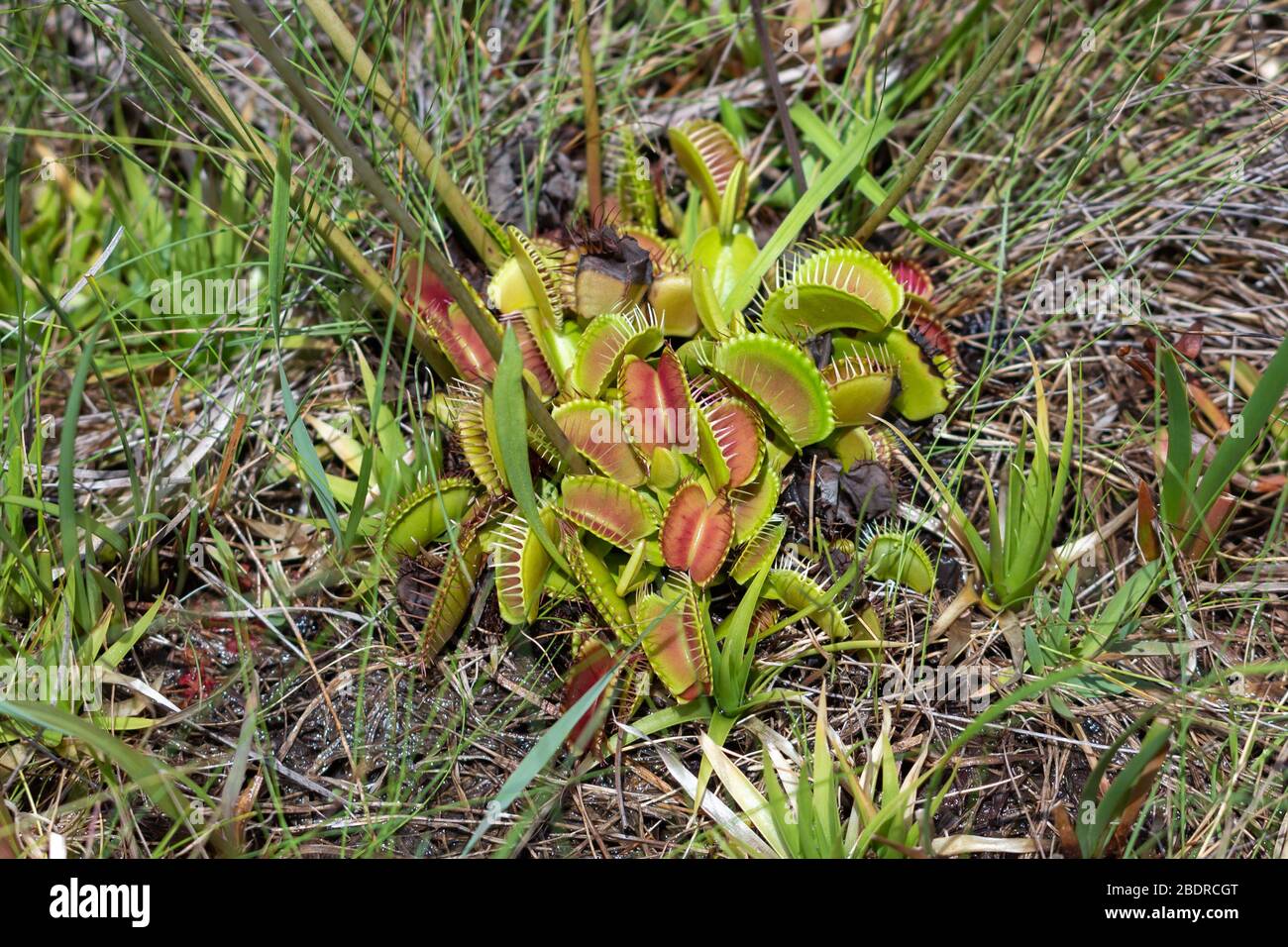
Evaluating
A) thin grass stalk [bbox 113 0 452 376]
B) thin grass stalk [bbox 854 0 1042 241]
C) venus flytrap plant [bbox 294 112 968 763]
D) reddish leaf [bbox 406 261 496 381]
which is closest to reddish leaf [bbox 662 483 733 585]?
venus flytrap plant [bbox 294 112 968 763]

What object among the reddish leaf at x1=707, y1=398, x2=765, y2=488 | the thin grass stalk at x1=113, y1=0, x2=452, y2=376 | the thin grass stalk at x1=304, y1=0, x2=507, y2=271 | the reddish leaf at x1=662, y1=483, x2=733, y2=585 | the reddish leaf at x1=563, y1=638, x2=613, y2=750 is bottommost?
the reddish leaf at x1=563, y1=638, x2=613, y2=750

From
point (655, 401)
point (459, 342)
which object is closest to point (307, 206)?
point (459, 342)

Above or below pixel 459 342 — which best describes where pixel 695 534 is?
below

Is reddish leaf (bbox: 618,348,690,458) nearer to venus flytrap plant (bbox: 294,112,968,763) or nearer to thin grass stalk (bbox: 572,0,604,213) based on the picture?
venus flytrap plant (bbox: 294,112,968,763)

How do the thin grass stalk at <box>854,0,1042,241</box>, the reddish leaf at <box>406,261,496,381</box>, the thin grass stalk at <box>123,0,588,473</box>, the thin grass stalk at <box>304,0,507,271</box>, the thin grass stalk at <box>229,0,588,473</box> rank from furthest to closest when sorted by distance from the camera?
the reddish leaf at <box>406,261,496,381</box> < the thin grass stalk at <box>304,0,507,271</box> < the thin grass stalk at <box>854,0,1042,241</box> < the thin grass stalk at <box>123,0,588,473</box> < the thin grass stalk at <box>229,0,588,473</box>

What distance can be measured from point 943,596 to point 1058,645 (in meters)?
0.31

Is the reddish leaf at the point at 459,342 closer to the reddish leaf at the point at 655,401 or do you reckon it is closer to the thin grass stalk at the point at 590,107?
the reddish leaf at the point at 655,401

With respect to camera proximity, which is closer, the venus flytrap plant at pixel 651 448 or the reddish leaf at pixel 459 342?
the venus flytrap plant at pixel 651 448

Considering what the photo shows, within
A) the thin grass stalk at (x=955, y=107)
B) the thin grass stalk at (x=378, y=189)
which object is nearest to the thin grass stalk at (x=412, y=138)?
the thin grass stalk at (x=378, y=189)

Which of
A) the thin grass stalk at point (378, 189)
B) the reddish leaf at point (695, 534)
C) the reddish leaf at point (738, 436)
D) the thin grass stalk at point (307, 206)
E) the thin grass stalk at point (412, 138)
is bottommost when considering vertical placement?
the reddish leaf at point (695, 534)

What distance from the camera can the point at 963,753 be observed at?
236 cm

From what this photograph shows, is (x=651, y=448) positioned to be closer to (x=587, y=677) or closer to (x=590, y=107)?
(x=587, y=677)

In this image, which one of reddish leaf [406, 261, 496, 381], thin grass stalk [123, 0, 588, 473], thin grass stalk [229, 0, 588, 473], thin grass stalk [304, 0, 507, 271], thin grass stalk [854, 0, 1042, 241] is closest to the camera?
thin grass stalk [229, 0, 588, 473]
